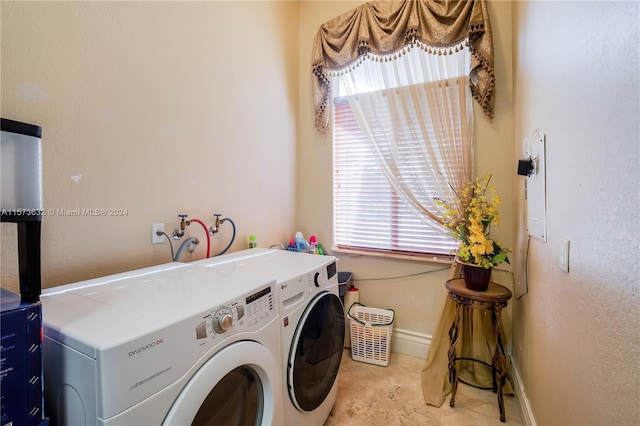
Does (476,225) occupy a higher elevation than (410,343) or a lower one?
higher

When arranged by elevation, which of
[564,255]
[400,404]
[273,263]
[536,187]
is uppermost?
[536,187]

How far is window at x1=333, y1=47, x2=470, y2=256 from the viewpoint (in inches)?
78.0

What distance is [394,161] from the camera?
2.14 m

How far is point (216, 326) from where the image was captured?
2.53ft

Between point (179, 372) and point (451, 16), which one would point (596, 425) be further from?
point (451, 16)

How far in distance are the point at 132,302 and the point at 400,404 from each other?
5.12 ft

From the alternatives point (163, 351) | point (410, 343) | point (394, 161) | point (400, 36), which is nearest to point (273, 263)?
point (163, 351)

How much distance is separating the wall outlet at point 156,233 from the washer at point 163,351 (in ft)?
1.07

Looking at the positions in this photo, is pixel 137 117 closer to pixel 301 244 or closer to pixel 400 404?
pixel 301 244

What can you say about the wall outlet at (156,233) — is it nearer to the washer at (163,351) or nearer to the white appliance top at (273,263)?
the white appliance top at (273,263)

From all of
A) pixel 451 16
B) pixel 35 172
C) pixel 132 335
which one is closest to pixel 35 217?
pixel 35 172

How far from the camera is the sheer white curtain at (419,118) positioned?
1.95 m

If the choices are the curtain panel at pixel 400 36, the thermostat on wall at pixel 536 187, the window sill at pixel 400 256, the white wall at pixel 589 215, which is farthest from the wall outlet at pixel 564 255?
the curtain panel at pixel 400 36

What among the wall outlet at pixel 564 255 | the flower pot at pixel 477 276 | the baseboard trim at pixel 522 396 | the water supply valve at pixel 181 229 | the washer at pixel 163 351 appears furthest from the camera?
the flower pot at pixel 477 276
